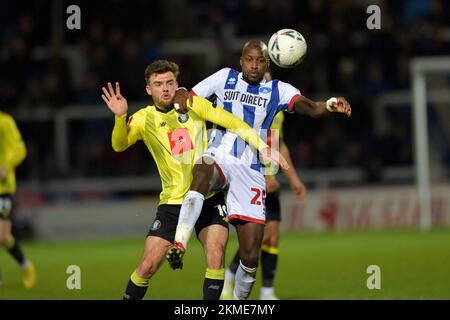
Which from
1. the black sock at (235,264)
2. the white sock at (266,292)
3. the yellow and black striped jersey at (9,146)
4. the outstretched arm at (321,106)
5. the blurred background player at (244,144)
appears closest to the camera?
the outstretched arm at (321,106)

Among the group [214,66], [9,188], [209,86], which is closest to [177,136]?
[209,86]

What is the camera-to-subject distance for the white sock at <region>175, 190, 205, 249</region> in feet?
23.9

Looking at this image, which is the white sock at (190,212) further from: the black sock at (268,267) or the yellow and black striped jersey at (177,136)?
the black sock at (268,267)

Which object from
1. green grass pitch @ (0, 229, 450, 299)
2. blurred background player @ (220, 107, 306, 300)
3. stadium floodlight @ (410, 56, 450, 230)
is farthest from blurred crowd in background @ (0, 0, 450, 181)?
blurred background player @ (220, 107, 306, 300)

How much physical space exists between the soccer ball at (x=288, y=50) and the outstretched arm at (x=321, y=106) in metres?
0.29

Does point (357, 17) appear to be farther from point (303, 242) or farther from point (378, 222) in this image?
point (303, 242)

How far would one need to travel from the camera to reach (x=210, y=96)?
25.9 feet

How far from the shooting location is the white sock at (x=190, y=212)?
23.9 ft

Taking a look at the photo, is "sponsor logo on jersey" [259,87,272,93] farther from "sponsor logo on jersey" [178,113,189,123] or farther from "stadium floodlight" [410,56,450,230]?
"stadium floodlight" [410,56,450,230]

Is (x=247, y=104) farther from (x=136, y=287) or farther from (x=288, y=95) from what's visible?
(x=136, y=287)

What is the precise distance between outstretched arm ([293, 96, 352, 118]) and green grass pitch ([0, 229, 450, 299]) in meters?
2.34

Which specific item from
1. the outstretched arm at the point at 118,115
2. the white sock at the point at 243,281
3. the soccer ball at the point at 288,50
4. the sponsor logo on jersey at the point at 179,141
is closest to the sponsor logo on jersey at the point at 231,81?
the soccer ball at the point at 288,50

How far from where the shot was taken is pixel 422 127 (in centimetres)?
1745

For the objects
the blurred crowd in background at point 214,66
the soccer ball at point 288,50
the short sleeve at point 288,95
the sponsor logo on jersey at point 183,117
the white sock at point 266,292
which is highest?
the blurred crowd in background at point 214,66
